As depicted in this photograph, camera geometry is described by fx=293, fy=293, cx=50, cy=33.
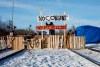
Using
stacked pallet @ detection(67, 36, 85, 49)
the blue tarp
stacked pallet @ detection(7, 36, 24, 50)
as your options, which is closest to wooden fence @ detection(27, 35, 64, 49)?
stacked pallet @ detection(7, 36, 24, 50)

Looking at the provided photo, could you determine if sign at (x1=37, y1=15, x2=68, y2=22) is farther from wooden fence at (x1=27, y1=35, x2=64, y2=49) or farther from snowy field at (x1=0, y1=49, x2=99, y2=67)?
snowy field at (x1=0, y1=49, x2=99, y2=67)

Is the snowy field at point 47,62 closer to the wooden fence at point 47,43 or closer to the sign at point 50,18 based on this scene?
the wooden fence at point 47,43

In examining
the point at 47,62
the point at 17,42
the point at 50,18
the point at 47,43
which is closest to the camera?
the point at 47,62

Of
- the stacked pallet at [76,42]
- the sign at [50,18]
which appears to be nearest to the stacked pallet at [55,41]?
the stacked pallet at [76,42]

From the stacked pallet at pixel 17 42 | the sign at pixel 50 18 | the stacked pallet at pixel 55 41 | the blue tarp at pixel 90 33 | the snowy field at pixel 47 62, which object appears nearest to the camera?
the snowy field at pixel 47 62

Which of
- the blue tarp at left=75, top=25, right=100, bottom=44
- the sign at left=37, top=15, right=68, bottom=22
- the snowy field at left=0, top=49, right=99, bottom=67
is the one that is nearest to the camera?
the snowy field at left=0, top=49, right=99, bottom=67

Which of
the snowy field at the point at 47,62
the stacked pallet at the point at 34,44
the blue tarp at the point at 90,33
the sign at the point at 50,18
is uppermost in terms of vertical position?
the sign at the point at 50,18

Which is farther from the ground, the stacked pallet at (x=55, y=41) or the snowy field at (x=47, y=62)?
the stacked pallet at (x=55, y=41)

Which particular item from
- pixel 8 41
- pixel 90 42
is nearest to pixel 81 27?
pixel 90 42

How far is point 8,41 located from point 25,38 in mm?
1741

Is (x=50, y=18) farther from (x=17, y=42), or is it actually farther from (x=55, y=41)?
(x=17, y=42)

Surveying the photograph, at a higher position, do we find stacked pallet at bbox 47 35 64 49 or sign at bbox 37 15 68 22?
sign at bbox 37 15 68 22

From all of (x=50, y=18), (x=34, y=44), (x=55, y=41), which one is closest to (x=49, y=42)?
(x=55, y=41)

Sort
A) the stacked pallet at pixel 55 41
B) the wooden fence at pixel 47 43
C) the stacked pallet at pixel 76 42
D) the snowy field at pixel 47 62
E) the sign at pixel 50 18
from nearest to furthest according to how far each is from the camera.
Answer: the snowy field at pixel 47 62, the wooden fence at pixel 47 43, the stacked pallet at pixel 55 41, the stacked pallet at pixel 76 42, the sign at pixel 50 18
